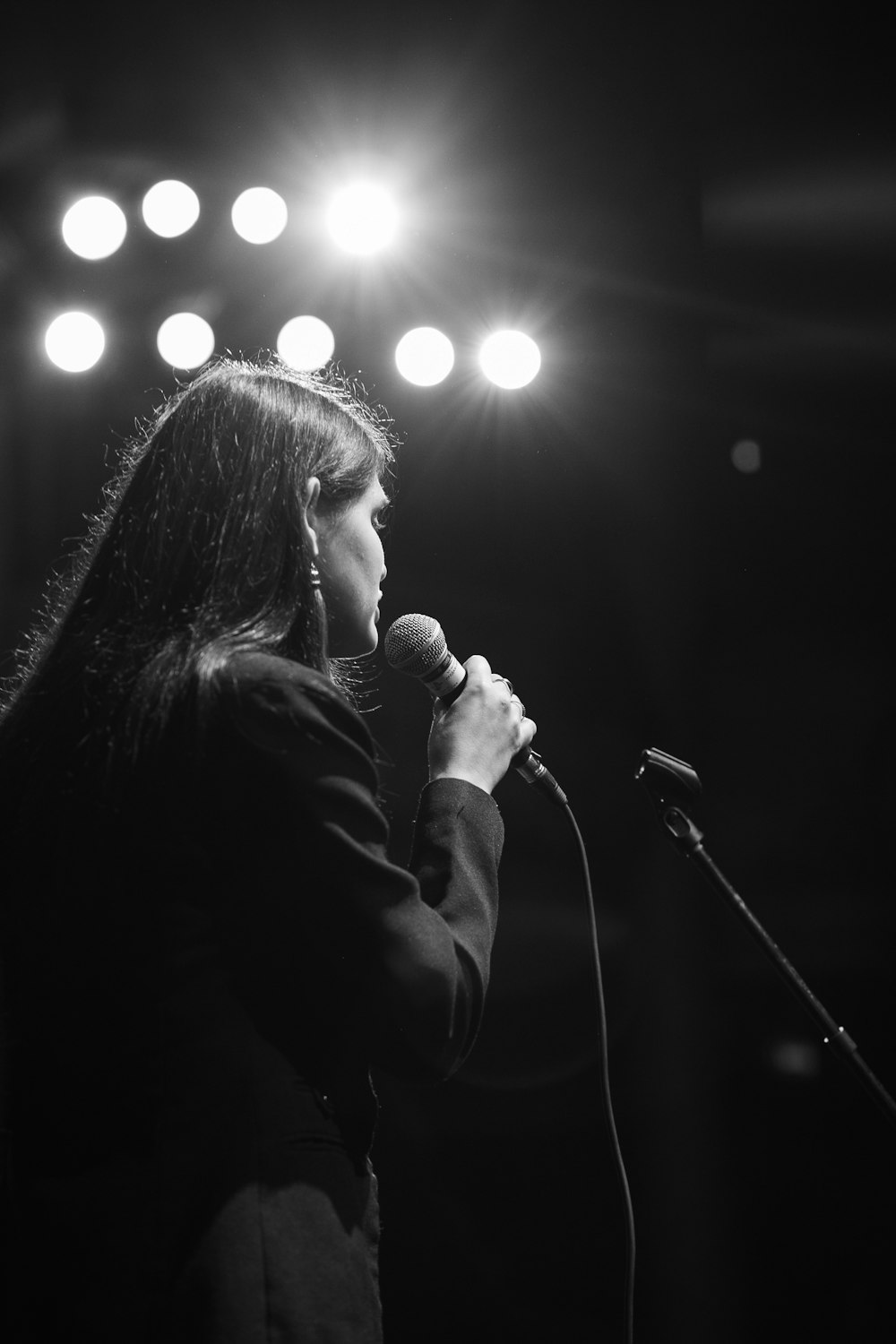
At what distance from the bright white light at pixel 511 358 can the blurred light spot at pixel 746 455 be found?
51cm

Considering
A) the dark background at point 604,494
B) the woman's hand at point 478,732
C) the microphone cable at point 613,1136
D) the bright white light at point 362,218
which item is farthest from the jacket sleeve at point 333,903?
the bright white light at point 362,218

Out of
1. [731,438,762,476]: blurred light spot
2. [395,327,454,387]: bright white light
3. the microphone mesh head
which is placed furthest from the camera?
[395,327,454,387]: bright white light

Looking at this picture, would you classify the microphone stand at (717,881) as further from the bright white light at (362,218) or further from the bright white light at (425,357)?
the bright white light at (362,218)

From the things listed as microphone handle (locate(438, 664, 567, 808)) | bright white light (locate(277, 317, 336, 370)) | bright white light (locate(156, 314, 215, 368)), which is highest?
bright white light (locate(277, 317, 336, 370))

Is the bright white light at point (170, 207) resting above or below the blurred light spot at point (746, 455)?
below

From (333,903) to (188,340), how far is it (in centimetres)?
201

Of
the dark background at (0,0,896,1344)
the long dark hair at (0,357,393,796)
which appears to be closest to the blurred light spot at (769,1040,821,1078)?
the dark background at (0,0,896,1344)

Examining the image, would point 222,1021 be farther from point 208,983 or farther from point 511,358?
point 511,358

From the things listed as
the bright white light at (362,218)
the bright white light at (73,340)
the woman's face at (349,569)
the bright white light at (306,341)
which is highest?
the bright white light at (362,218)

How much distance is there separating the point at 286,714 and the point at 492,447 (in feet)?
6.04

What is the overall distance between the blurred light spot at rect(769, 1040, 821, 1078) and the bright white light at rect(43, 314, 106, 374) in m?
2.24

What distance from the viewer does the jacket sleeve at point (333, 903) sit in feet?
2.98

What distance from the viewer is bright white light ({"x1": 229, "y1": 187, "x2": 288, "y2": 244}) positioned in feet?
8.17

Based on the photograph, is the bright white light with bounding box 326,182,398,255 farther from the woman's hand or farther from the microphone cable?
the microphone cable
